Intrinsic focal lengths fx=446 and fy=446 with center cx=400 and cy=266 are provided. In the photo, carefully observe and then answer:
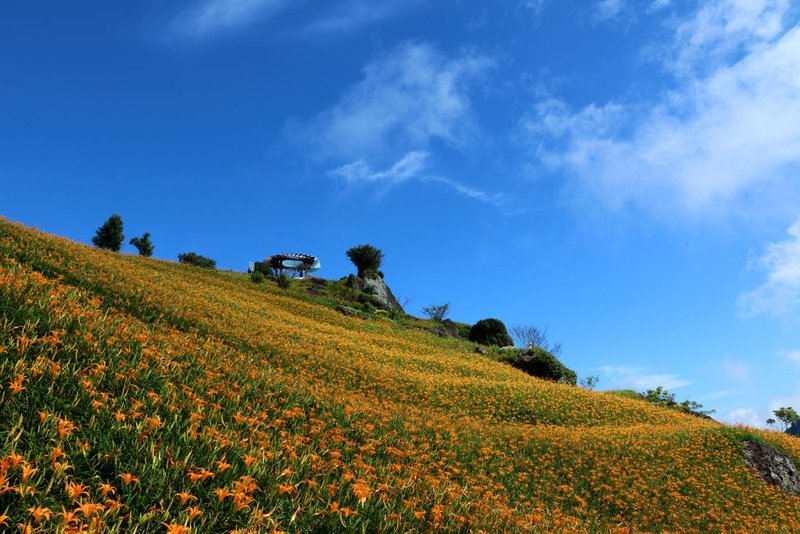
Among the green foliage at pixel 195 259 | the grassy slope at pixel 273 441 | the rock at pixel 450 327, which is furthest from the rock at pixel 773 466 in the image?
the green foliage at pixel 195 259

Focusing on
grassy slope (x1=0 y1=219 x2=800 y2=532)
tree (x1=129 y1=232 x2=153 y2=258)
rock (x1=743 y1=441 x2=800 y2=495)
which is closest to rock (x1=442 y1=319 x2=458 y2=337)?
grassy slope (x1=0 y1=219 x2=800 y2=532)

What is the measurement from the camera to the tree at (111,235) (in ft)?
209

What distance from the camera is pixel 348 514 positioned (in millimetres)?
3822

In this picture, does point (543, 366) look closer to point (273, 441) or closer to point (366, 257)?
point (273, 441)

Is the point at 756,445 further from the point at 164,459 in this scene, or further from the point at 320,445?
the point at 164,459

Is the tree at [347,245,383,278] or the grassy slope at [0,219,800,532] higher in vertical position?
the tree at [347,245,383,278]

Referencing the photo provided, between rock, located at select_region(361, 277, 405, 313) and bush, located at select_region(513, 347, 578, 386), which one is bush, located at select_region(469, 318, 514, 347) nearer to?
rock, located at select_region(361, 277, 405, 313)

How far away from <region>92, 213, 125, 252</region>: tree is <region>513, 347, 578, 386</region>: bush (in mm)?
58369

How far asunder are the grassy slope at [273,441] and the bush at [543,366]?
11.9m

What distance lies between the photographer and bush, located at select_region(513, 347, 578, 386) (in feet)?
115

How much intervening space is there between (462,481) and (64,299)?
27.4 feet

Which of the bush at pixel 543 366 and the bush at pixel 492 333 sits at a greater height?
the bush at pixel 492 333

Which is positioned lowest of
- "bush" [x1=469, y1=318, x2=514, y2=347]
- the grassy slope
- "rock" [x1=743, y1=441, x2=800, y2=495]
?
the grassy slope

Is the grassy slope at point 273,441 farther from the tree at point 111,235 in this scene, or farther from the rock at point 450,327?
the tree at point 111,235
